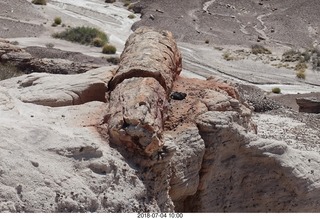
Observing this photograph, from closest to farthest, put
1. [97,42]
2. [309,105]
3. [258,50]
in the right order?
1. [309,105]
2. [97,42]
3. [258,50]

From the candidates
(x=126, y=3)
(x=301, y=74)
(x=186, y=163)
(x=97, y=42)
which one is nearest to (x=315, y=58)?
(x=301, y=74)

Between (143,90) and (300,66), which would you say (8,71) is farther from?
(300,66)

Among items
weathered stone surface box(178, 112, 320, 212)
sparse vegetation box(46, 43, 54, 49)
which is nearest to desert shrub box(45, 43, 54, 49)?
sparse vegetation box(46, 43, 54, 49)

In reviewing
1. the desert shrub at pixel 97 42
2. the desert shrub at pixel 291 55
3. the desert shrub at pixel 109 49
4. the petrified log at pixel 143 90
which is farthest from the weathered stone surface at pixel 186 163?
the desert shrub at pixel 291 55

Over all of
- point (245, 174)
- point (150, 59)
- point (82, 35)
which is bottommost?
point (82, 35)

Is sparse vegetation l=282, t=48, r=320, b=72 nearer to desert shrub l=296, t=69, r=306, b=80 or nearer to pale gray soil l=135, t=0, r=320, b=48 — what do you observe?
desert shrub l=296, t=69, r=306, b=80

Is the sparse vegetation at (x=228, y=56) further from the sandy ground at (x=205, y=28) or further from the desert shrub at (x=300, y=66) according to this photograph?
the desert shrub at (x=300, y=66)
